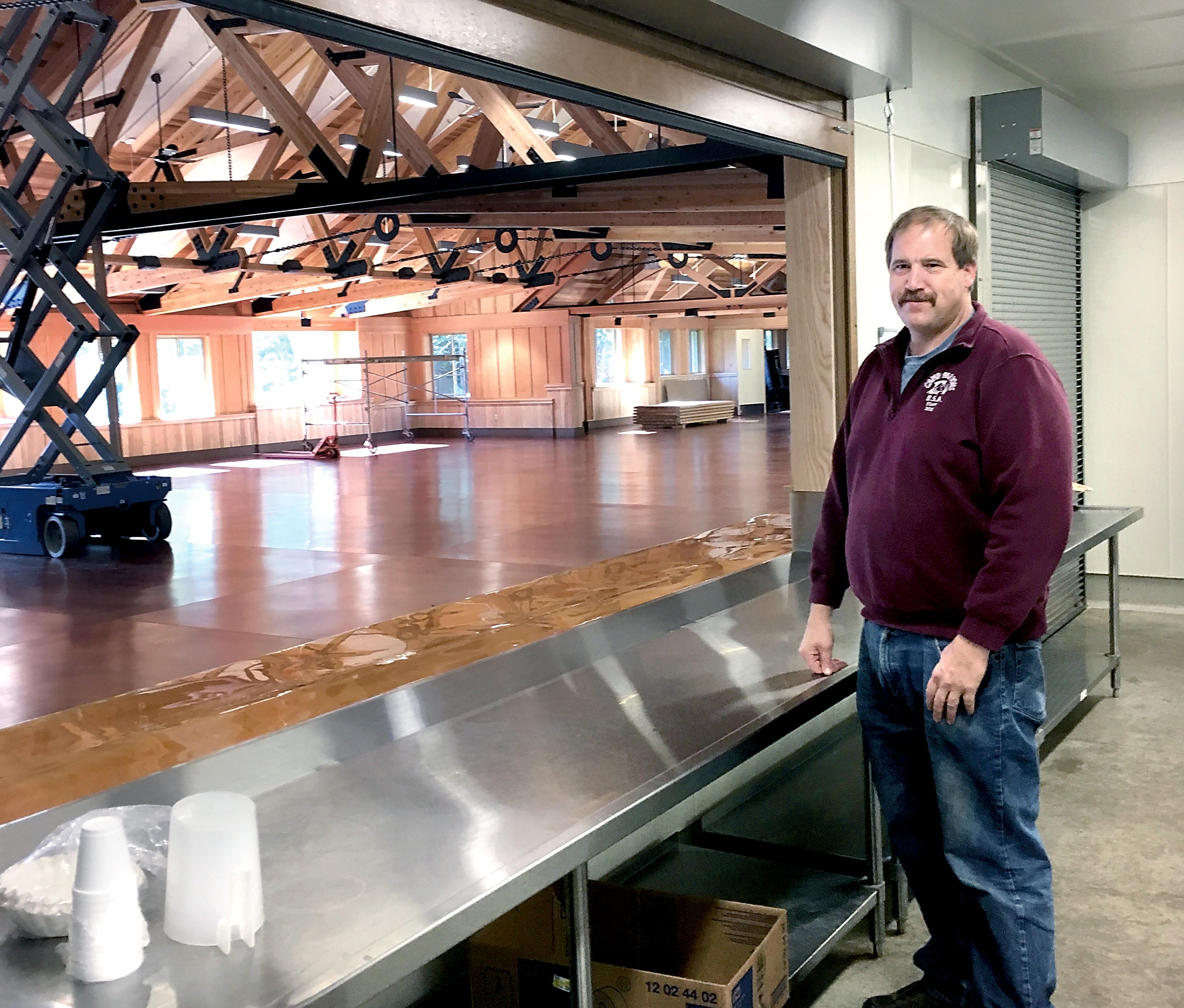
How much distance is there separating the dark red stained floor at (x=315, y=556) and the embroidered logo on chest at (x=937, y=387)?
3539 millimetres

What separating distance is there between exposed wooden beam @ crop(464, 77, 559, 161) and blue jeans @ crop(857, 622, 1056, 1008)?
5.97 metres

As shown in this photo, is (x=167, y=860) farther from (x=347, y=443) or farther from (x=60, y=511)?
(x=347, y=443)

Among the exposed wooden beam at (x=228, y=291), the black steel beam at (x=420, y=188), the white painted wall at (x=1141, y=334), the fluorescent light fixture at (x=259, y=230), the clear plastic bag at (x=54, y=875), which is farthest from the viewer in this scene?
the exposed wooden beam at (x=228, y=291)

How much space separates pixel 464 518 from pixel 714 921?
286 inches

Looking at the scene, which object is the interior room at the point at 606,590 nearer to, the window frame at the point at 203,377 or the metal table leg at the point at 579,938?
the metal table leg at the point at 579,938

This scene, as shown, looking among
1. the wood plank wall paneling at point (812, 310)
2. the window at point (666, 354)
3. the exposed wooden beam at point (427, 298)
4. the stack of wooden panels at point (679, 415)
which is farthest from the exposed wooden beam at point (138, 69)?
the window at point (666, 354)

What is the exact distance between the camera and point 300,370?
2089 cm

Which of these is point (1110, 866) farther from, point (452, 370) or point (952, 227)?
point (452, 370)

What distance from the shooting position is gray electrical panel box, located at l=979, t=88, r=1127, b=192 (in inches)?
196

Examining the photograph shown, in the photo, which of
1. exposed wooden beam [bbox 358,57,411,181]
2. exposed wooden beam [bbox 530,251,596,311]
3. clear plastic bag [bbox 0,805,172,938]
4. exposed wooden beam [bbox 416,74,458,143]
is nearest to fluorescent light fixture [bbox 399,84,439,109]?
exposed wooden beam [bbox 416,74,458,143]

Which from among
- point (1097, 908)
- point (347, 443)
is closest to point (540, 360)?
point (347, 443)

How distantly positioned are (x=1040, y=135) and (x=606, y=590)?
269 cm

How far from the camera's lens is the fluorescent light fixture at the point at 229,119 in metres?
10.4

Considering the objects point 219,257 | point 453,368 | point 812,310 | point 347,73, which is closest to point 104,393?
point 219,257
